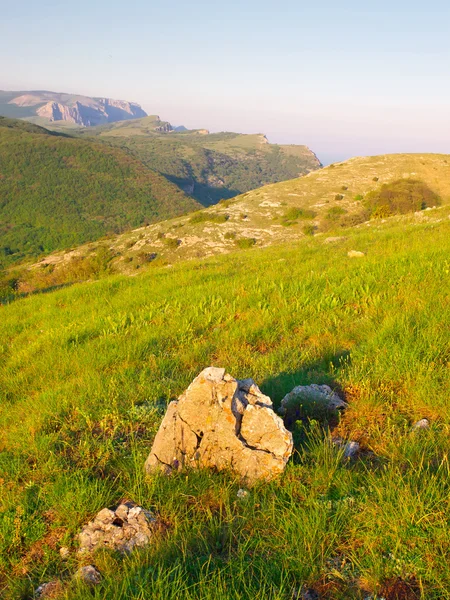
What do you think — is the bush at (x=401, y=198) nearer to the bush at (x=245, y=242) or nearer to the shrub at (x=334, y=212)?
the shrub at (x=334, y=212)

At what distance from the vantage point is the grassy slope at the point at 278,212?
108ft

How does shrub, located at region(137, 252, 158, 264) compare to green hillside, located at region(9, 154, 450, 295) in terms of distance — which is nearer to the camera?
green hillside, located at region(9, 154, 450, 295)

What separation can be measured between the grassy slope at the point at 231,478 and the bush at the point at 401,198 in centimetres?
3059

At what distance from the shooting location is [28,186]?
15512 centimetres

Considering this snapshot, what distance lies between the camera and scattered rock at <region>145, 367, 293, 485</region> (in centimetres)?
273

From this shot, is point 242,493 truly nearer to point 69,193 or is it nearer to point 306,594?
point 306,594

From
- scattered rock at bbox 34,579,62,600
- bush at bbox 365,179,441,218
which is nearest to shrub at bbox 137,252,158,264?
bush at bbox 365,179,441,218

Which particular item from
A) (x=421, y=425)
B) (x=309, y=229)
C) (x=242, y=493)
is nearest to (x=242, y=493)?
(x=242, y=493)

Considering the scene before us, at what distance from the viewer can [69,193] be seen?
157m

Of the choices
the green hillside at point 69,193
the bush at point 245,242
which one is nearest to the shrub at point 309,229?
the bush at point 245,242

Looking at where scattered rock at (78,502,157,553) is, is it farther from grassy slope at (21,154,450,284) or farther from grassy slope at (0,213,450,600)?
grassy slope at (21,154,450,284)

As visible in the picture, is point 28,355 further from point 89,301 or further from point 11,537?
point 11,537

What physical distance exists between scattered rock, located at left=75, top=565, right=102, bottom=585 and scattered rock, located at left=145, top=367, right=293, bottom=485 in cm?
73

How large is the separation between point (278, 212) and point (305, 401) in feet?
114
